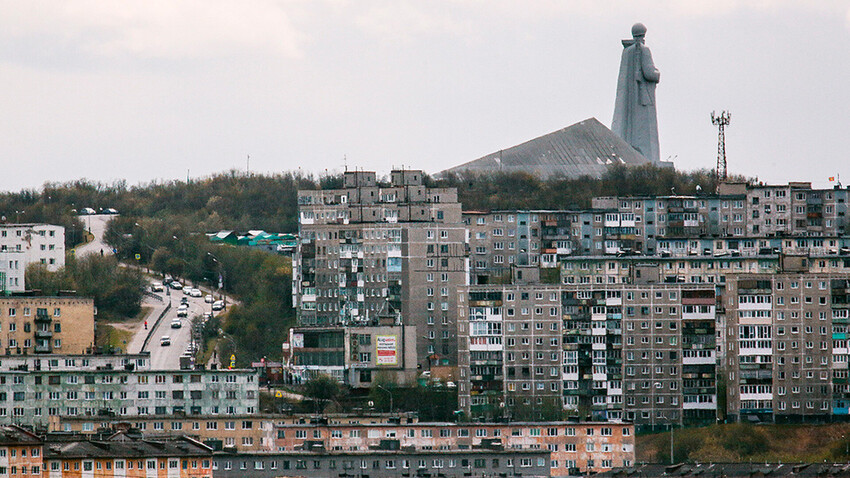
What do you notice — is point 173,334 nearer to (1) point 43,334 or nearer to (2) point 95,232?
(1) point 43,334

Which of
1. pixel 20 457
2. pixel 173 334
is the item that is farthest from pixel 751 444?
pixel 173 334

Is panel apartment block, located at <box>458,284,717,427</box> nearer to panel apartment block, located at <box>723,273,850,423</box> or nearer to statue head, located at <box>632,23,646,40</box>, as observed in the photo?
panel apartment block, located at <box>723,273,850,423</box>

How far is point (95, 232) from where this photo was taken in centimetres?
16912

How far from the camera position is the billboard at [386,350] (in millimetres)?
120500

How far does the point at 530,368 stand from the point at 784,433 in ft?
43.9

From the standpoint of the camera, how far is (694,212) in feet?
479

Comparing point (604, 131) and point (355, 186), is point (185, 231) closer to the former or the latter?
point (355, 186)

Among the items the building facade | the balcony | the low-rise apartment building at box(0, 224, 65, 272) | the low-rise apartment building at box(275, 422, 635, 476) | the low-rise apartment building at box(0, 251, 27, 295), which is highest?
the low-rise apartment building at box(0, 224, 65, 272)

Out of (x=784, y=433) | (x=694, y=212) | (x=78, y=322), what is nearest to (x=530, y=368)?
(x=784, y=433)

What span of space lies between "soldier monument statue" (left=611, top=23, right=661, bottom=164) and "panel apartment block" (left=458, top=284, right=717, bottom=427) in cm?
6503

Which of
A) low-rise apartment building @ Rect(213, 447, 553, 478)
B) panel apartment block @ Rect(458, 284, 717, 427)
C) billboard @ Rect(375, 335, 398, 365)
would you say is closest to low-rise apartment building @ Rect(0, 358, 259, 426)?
panel apartment block @ Rect(458, 284, 717, 427)

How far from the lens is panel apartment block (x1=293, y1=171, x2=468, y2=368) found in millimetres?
129250

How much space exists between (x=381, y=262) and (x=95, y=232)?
43.3m

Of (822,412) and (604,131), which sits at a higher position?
(604,131)
